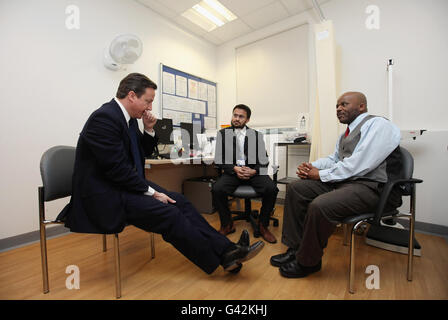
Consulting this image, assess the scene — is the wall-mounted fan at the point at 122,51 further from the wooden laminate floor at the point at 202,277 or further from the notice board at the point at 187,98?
the wooden laminate floor at the point at 202,277

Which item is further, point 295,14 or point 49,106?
point 295,14

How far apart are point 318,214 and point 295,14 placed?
9.55 ft

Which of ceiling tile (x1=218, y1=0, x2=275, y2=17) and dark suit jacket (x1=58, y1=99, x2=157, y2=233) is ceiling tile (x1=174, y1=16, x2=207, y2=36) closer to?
ceiling tile (x1=218, y1=0, x2=275, y2=17)

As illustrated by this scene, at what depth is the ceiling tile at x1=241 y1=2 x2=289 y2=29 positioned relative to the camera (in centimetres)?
279

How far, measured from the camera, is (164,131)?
2.65 metres

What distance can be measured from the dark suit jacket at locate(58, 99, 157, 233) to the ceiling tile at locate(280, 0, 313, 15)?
2.76m

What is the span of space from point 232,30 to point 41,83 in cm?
266

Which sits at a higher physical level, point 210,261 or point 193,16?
point 193,16

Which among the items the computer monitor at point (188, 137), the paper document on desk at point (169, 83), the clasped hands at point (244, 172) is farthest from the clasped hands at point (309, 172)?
the paper document on desk at point (169, 83)

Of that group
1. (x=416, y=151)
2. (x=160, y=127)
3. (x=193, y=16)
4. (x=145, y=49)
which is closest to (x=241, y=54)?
(x=193, y=16)

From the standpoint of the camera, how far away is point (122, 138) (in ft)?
4.07

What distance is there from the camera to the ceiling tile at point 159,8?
2654 millimetres
